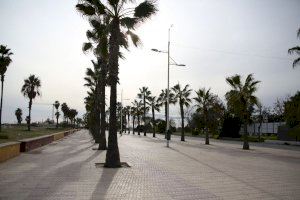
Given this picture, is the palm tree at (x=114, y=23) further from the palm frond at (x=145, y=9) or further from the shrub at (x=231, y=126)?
the shrub at (x=231, y=126)

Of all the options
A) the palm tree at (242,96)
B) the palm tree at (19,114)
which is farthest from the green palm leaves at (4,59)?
the palm tree at (19,114)

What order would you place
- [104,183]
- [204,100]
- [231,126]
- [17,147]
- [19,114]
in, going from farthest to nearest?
[19,114] → [231,126] → [204,100] → [17,147] → [104,183]

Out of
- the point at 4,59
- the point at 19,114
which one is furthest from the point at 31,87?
the point at 19,114

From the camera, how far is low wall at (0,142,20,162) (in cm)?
1761

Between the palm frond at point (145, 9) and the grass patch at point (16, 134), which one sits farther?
the grass patch at point (16, 134)

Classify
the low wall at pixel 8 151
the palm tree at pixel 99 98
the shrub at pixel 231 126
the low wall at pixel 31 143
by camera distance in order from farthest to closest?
the shrub at pixel 231 126
the palm tree at pixel 99 98
the low wall at pixel 31 143
the low wall at pixel 8 151

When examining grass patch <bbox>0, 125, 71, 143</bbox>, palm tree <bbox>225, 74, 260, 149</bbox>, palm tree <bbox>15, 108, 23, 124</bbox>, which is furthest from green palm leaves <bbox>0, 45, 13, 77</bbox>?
palm tree <bbox>15, 108, 23, 124</bbox>

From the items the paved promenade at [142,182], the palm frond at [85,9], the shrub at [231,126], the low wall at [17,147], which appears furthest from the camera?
the shrub at [231,126]

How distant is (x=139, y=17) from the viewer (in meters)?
18.3

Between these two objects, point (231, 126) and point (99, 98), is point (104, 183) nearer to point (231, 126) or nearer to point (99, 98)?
point (99, 98)

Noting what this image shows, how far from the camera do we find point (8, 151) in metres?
19.0

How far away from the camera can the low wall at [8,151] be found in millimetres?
17609

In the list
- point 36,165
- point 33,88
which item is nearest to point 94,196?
point 36,165

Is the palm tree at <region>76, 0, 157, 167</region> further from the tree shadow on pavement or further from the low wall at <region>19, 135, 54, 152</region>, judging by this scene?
the low wall at <region>19, 135, 54, 152</region>
